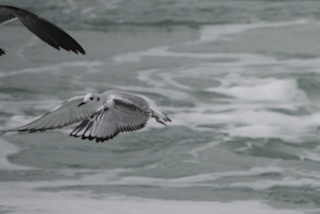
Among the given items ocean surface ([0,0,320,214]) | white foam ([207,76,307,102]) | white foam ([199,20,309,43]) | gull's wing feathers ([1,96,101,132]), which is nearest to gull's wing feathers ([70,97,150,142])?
gull's wing feathers ([1,96,101,132])

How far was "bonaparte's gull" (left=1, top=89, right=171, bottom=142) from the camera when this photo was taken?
402 cm

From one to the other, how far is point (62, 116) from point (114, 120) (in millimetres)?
305

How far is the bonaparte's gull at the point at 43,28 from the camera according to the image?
386cm

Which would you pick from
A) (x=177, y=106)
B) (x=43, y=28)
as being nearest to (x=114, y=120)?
(x=43, y=28)

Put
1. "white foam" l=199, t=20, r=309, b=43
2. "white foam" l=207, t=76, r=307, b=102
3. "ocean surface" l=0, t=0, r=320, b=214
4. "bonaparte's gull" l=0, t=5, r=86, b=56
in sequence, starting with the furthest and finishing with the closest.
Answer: "white foam" l=199, t=20, r=309, b=43 < "white foam" l=207, t=76, r=307, b=102 < "ocean surface" l=0, t=0, r=320, b=214 < "bonaparte's gull" l=0, t=5, r=86, b=56

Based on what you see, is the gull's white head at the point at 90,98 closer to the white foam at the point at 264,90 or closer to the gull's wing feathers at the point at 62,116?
the gull's wing feathers at the point at 62,116

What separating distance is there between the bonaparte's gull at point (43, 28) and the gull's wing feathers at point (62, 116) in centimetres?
37

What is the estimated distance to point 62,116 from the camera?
425cm

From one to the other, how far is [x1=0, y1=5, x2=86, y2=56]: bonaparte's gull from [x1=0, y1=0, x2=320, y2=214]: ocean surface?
A: 847mm

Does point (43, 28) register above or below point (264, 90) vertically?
below

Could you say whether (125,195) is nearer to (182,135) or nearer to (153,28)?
(182,135)

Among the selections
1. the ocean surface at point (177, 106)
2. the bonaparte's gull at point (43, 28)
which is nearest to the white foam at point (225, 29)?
the ocean surface at point (177, 106)

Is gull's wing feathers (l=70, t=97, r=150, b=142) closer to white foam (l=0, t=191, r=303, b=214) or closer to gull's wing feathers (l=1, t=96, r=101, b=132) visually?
gull's wing feathers (l=1, t=96, r=101, b=132)

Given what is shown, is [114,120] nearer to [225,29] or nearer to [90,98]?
[90,98]
